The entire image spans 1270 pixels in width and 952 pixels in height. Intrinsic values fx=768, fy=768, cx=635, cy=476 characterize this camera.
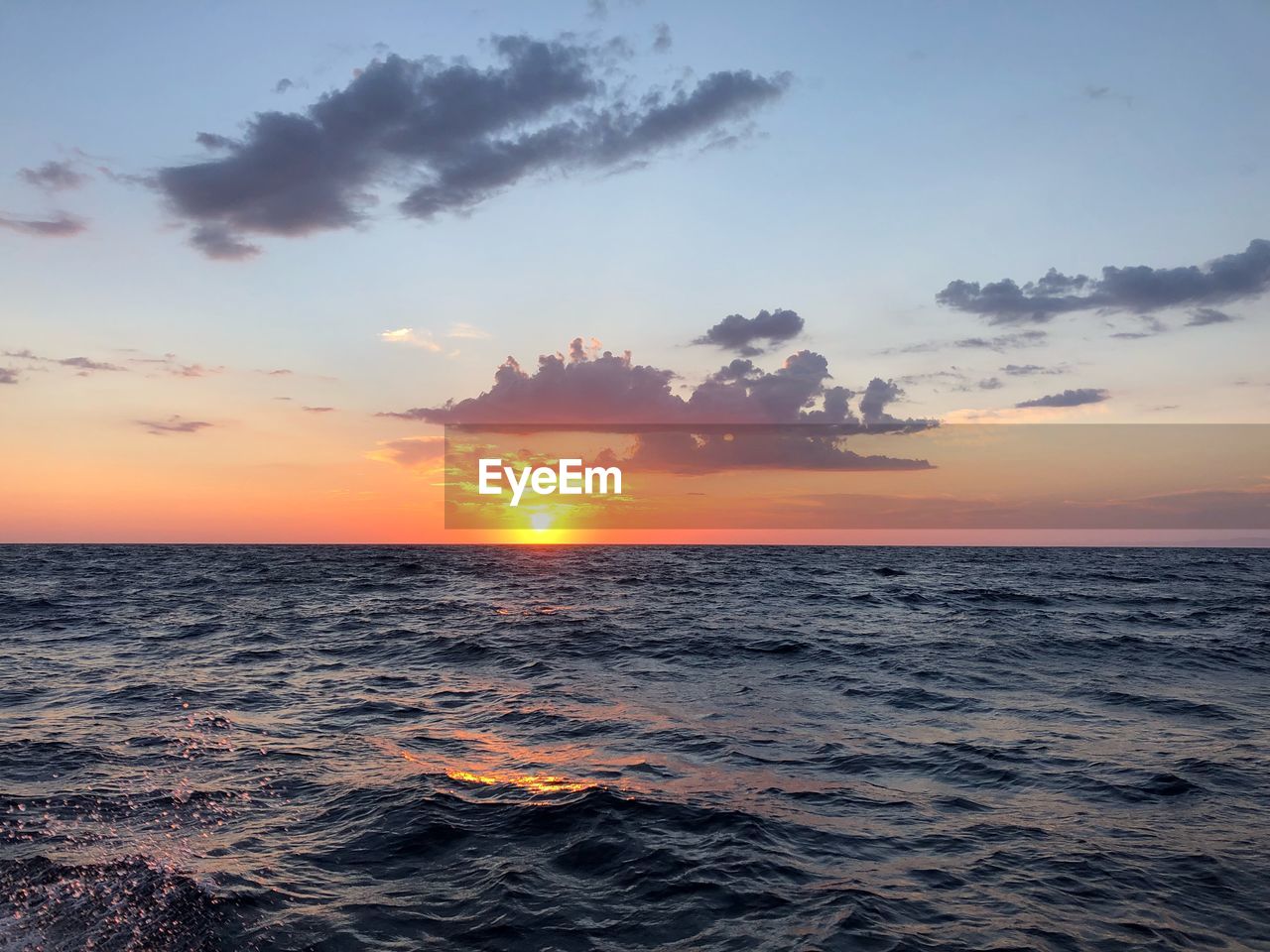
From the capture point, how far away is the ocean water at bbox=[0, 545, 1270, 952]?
25.3 ft

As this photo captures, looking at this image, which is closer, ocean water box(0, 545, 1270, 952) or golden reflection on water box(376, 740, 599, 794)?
ocean water box(0, 545, 1270, 952)

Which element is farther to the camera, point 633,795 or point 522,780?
point 522,780

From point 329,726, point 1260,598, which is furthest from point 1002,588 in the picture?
point 329,726

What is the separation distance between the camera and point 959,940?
7375 mm

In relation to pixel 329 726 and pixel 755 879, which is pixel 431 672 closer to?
pixel 329 726

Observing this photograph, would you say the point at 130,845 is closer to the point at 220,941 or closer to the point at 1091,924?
the point at 220,941

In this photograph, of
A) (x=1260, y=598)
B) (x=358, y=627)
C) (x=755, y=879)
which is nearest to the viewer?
(x=755, y=879)

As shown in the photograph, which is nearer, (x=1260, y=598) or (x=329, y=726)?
(x=329, y=726)

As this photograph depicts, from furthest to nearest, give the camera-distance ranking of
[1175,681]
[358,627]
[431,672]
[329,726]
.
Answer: [358,627], [431,672], [1175,681], [329,726]

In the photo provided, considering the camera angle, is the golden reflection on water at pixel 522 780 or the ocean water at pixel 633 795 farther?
the golden reflection on water at pixel 522 780

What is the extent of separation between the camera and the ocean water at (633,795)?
7.71 meters

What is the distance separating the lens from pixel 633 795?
36.7 ft

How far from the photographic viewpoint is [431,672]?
21.5m

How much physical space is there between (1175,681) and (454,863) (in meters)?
19.7
